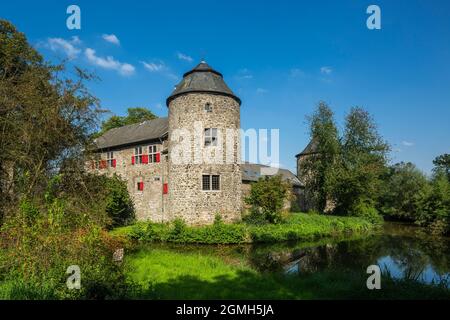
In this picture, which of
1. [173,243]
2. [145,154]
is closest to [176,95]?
[145,154]

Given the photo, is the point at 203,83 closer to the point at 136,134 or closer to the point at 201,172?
the point at 201,172

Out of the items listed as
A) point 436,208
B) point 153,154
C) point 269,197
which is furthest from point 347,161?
point 153,154

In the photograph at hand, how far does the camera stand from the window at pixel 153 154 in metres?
22.7

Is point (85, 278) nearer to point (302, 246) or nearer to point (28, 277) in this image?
point (28, 277)

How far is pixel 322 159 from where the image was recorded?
30312 mm

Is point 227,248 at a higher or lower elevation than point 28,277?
lower

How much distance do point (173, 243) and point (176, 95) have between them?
8.95 metres

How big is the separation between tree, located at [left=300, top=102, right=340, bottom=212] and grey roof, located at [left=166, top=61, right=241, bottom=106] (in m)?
11.6

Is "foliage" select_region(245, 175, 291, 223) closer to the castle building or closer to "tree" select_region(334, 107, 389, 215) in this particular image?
the castle building

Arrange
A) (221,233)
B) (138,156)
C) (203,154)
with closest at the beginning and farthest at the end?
(221,233) → (203,154) → (138,156)

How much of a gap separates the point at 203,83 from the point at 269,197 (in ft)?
26.4

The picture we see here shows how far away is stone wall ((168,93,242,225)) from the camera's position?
19.7m

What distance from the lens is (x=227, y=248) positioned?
649 inches
